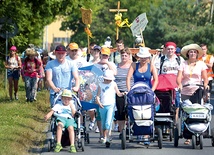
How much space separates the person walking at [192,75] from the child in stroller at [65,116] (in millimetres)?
2232

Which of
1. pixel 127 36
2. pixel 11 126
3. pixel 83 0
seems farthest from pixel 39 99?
pixel 127 36

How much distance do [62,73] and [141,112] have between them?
1.80m

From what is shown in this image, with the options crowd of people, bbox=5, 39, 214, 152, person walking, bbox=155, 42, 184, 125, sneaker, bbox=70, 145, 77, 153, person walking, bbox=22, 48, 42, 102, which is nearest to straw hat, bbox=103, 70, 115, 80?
crowd of people, bbox=5, 39, 214, 152

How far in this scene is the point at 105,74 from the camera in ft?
48.3

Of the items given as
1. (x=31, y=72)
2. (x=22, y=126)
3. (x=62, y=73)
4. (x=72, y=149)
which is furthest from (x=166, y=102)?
(x=31, y=72)

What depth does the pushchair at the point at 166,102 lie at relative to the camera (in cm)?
1510

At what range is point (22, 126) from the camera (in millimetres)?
17094

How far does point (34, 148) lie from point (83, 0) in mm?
16236

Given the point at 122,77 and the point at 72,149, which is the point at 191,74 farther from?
the point at 72,149

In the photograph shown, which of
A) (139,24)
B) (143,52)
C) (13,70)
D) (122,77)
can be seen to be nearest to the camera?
(143,52)

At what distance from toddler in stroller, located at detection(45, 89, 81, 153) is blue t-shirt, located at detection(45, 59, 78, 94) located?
2.83 ft

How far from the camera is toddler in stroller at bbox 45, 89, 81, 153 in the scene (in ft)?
44.7

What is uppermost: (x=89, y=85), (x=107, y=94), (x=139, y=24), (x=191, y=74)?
(x=139, y=24)

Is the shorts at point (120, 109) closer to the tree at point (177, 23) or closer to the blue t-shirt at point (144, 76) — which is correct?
the blue t-shirt at point (144, 76)
